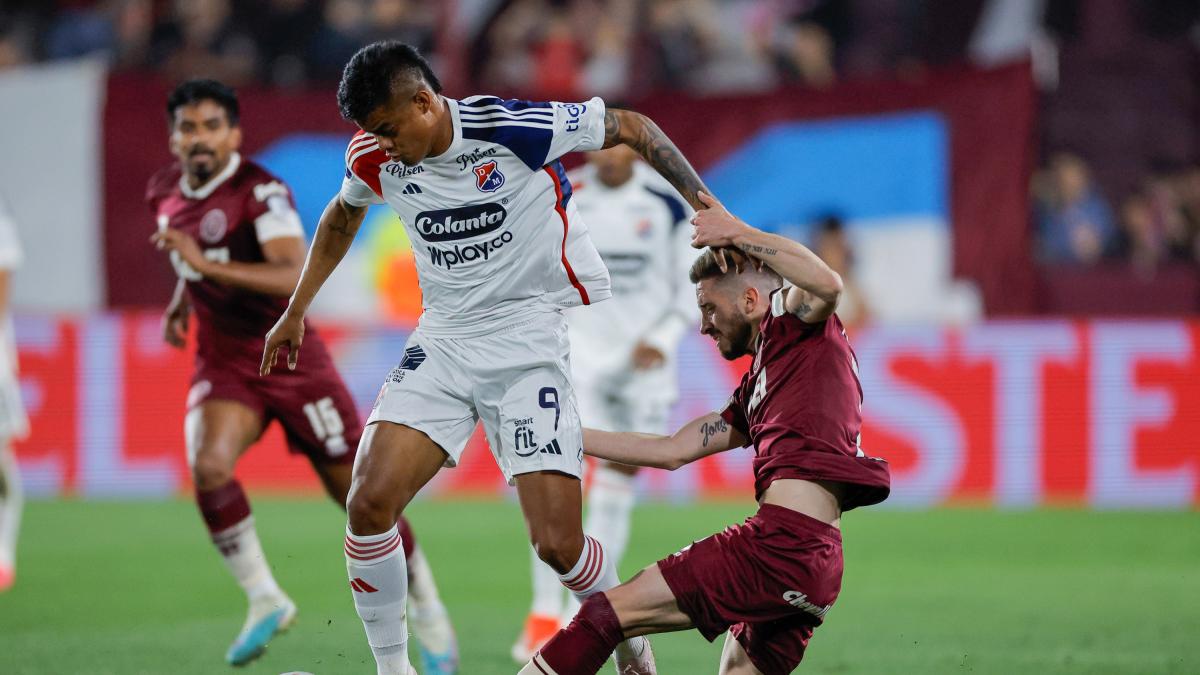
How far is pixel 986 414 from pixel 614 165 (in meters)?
5.41

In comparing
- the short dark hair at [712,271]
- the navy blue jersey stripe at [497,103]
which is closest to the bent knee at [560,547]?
the short dark hair at [712,271]

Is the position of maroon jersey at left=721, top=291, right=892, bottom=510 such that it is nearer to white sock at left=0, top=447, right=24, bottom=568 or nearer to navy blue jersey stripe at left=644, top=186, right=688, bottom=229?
navy blue jersey stripe at left=644, top=186, right=688, bottom=229

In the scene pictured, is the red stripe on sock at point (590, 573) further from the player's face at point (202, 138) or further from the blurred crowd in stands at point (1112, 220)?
the blurred crowd in stands at point (1112, 220)

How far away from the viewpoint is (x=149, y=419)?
12.5 metres

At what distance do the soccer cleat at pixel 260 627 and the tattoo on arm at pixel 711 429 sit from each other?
6.83ft

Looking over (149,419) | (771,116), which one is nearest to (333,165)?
(149,419)

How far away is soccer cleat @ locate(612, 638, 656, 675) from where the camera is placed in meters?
5.18

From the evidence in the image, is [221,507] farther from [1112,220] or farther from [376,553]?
[1112,220]

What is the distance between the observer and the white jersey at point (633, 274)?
7.34m

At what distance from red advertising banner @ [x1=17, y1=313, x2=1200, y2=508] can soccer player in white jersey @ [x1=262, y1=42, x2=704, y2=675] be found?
22.0ft

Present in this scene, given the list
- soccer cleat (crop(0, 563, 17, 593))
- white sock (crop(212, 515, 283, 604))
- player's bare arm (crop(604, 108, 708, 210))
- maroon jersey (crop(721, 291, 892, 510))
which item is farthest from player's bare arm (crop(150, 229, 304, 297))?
soccer cleat (crop(0, 563, 17, 593))

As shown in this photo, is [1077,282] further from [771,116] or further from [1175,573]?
[1175,573]

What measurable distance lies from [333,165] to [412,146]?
9398 millimetres

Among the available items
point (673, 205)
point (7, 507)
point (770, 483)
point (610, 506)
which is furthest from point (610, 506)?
point (7, 507)
